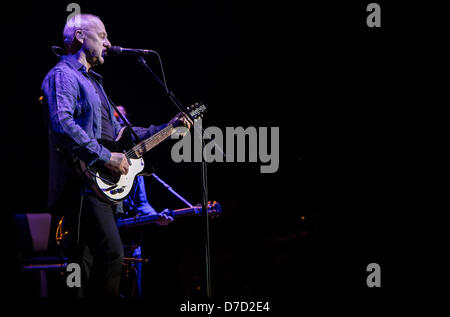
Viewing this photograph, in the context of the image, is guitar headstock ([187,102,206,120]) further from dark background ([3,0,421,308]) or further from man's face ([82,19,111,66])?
dark background ([3,0,421,308])

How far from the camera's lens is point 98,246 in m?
2.08

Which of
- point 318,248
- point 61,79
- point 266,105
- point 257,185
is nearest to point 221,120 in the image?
point 266,105

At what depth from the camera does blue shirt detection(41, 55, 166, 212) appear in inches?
81.7

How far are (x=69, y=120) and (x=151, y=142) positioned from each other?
0.72m

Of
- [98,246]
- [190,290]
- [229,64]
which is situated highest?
[229,64]

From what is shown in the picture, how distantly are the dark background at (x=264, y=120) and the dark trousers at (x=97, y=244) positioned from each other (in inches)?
101

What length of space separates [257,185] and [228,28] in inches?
87.8

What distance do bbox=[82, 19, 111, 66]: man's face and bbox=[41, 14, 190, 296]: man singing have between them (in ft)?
0.52

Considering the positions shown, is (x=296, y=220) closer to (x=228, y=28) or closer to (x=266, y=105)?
(x=266, y=105)

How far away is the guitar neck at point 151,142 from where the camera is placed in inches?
103

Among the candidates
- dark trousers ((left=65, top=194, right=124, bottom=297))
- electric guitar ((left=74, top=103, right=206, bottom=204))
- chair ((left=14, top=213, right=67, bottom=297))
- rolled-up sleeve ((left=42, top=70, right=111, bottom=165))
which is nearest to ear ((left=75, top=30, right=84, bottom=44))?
rolled-up sleeve ((left=42, top=70, right=111, bottom=165))

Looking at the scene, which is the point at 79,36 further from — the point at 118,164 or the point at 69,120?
the point at 118,164

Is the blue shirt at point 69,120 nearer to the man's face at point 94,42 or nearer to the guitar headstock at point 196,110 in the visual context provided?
the man's face at point 94,42

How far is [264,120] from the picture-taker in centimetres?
546
